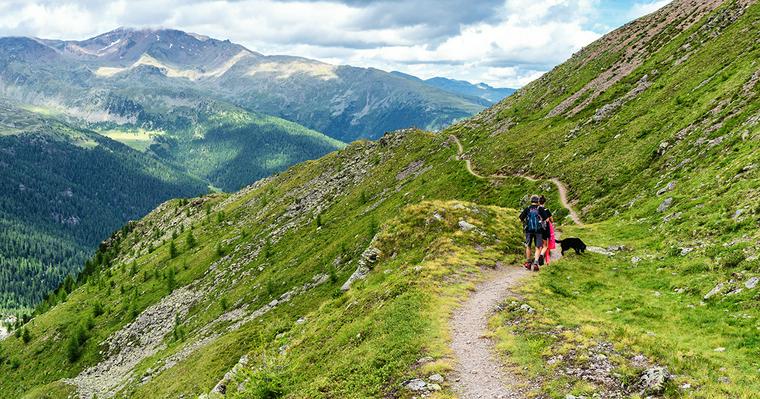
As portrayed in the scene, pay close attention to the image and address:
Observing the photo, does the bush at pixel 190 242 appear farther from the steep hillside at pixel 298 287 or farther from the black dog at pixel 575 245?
the black dog at pixel 575 245

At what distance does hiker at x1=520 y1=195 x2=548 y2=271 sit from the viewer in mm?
30688

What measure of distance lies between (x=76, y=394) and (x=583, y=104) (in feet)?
328

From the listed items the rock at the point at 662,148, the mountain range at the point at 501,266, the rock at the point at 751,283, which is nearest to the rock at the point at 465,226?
the mountain range at the point at 501,266

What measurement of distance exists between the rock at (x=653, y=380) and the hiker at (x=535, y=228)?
14.8 metres

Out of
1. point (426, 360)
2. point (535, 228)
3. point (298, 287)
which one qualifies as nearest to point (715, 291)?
point (535, 228)

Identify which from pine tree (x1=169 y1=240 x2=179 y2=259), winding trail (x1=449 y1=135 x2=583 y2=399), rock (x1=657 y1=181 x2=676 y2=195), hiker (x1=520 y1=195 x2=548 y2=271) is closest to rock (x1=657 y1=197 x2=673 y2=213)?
rock (x1=657 y1=181 x2=676 y2=195)

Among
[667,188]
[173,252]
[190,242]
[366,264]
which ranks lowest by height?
[173,252]

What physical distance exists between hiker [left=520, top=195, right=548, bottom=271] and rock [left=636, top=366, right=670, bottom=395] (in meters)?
14.8

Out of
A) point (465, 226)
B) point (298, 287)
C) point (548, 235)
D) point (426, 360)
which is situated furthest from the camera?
point (298, 287)

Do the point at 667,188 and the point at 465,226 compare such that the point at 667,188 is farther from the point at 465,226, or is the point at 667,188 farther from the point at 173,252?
the point at 173,252

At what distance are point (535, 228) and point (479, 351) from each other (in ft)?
43.8

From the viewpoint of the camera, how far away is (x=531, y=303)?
24.1 metres

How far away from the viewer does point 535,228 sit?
101ft

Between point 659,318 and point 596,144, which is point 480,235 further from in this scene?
point 596,144
